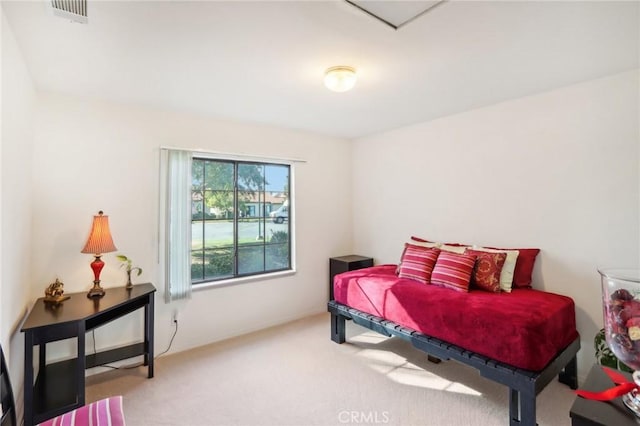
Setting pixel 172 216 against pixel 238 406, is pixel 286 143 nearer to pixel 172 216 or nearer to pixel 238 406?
pixel 172 216

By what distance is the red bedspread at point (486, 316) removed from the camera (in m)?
1.93

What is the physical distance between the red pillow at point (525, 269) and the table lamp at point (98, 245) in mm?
3487

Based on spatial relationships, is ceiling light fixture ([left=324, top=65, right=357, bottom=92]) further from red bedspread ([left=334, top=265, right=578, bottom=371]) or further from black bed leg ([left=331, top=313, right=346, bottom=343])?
black bed leg ([left=331, top=313, right=346, bottom=343])

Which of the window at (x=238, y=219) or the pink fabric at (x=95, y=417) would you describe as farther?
the window at (x=238, y=219)

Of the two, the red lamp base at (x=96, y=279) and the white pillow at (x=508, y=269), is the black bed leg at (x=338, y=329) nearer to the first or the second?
the white pillow at (x=508, y=269)

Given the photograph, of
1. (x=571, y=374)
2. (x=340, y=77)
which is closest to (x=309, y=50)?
(x=340, y=77)

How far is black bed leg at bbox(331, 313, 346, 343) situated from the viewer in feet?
10.5

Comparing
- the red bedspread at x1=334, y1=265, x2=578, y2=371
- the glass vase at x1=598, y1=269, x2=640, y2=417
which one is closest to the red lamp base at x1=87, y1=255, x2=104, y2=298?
the red bedspread at x1=334, y1=265, x2=578, y2=371

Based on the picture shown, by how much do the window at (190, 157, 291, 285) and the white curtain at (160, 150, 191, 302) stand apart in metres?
0.19

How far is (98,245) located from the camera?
246 centimetres

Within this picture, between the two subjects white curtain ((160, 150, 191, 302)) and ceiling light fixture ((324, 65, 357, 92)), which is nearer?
ceiling light fixture ((324, 65, 357, 92))

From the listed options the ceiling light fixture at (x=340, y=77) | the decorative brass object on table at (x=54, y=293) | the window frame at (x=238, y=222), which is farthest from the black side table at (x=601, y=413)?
the decorative brass object on table at (x=54, y=293)

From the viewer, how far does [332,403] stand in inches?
87.0

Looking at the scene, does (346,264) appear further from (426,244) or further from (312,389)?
(312,389)
